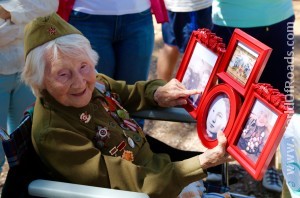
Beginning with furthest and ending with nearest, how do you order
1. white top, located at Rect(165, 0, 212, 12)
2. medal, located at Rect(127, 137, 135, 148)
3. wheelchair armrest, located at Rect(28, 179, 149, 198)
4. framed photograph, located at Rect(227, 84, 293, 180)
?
white top, located at Rect(165, 0, 212, 12) < medal, located at Rect(127, 137, 135, 148) < wheelchair armrest, located at Rect(28, 179, 149, 198) < framed photograph, located at Rect(227, 84, 293, 180)

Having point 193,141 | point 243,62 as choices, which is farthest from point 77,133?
point 193,141

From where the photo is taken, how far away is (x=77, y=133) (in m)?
1.97

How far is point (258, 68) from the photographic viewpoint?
183cm

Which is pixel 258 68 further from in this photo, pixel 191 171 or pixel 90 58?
pixel 90 58

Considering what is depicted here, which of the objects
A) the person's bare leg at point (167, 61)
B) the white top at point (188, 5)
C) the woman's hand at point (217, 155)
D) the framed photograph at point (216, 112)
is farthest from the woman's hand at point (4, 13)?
the person's bare leg at point (167, 61)

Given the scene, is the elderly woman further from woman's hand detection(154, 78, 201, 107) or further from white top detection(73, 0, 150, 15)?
white top detection(73, 0, 150, 15)

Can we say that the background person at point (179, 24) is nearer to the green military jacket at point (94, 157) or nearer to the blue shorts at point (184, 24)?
the blue shorts at point (184, 24)

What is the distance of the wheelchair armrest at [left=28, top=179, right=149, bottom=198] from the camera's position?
70.2 inches

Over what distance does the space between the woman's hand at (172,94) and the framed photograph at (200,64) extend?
23 mm

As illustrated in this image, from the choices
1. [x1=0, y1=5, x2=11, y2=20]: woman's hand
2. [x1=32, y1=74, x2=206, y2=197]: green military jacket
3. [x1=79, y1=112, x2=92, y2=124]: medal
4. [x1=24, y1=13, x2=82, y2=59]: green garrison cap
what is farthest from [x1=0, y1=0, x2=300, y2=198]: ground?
A: [x1=0, y1=5, x2=11, y2=20]: woman's hand

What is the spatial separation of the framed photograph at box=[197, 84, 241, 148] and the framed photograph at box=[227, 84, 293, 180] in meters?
0.05

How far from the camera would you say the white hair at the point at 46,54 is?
195 centimetres

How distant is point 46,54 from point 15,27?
571mm

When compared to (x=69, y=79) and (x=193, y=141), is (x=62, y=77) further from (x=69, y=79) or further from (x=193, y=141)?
(x=193, y=141)
